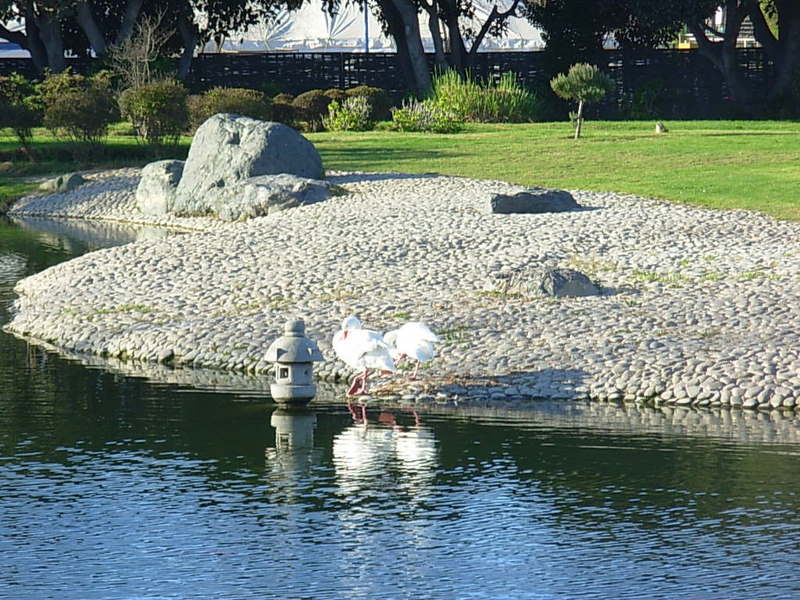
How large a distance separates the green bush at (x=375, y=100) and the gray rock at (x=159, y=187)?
1247 centimetres

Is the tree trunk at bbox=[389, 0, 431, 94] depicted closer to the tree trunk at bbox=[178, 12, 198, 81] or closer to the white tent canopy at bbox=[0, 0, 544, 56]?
the tree trunk at bbox=[178, 12, 198, 81]

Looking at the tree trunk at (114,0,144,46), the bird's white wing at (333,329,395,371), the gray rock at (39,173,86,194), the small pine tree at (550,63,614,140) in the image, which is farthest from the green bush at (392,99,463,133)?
the bird's white wing at (333,329,395,371)

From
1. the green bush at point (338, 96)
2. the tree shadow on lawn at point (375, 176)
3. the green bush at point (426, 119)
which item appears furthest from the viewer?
the green bush at point (338, 96)

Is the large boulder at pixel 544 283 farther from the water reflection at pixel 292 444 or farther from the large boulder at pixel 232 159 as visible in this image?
the large boulder at pixel 232 159

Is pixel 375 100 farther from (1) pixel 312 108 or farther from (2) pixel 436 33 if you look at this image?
(2) pixel 436 33

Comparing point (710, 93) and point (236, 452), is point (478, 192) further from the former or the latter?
point (710, 93)

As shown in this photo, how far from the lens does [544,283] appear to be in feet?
41.2

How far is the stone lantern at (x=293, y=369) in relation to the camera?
32.4 feet

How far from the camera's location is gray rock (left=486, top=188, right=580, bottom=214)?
17.7 metres

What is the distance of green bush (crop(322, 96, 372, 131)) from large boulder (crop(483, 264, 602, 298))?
70.5 feet

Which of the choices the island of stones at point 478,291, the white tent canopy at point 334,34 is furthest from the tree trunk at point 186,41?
the island of stones at point 478,291

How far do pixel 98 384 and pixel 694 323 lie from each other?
4.83 meters

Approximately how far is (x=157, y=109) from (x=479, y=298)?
49.6ft

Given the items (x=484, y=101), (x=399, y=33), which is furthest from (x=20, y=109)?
(x=399, y=33)
